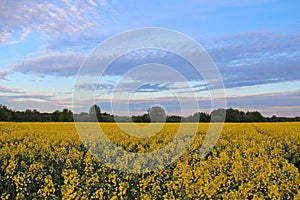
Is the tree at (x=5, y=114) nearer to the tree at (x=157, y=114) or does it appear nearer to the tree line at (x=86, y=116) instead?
the tree line at (x=86, y=116)

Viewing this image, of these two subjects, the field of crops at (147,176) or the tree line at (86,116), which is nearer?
the field of crops at (147,176)

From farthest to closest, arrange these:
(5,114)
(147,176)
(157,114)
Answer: (5,114) → (157,114) → (147,176)

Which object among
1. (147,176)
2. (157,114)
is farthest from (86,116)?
(147,176)

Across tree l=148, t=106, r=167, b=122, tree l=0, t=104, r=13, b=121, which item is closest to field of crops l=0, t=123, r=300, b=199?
tree l=148, t=106, r=167, b=122

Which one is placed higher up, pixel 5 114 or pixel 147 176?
pixel 5 114

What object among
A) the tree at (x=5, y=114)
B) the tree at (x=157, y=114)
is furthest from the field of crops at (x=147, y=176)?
the tree at (x=5, y=114)

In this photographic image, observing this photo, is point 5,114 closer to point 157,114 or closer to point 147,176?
point 157,114

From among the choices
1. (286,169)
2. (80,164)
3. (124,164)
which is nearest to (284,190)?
(286,169)

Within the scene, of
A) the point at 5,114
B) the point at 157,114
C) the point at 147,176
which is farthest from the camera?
the point at 5,114

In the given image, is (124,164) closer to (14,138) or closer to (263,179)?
(263,179)

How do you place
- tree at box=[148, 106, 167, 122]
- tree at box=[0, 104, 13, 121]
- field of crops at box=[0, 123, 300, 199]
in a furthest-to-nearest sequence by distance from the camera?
tree at box=[0, 104, 13, 121] < tree at box=[148, 106, 167, 122] < field of crops at box=[0, 123, 300, 199]

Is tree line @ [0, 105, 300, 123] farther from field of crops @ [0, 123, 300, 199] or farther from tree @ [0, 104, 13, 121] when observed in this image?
field of crops @ [0, 123, 300, 199]

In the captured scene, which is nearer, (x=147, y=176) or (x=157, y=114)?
(x=147, y=176)

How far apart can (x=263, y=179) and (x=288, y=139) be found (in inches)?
398
